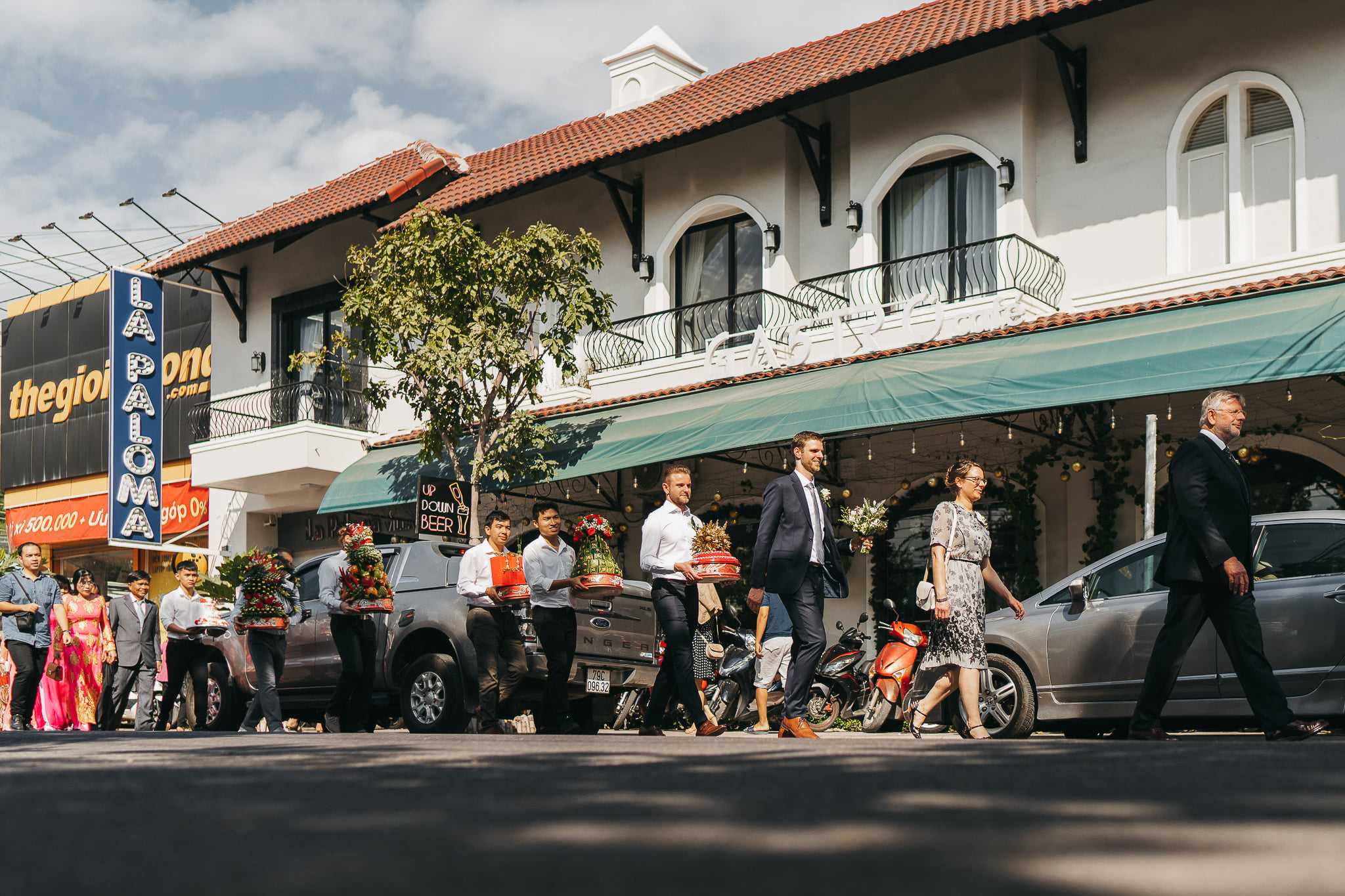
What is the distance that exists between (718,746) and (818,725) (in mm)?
7382

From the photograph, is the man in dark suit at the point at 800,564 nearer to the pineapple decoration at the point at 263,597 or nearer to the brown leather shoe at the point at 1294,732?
the brown leather shoe at the point at 1294,732

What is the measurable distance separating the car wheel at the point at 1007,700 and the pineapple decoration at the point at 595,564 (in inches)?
109

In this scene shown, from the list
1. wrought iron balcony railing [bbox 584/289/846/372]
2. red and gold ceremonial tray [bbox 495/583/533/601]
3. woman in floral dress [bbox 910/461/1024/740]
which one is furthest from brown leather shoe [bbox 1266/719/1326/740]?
wrought iron balcony railing [bbox 584/289/846/372]

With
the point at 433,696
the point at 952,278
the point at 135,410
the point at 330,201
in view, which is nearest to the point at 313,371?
the point at 330,201

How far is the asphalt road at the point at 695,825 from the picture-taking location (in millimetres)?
2572

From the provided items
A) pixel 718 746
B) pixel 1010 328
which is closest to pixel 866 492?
pixel 1010 328

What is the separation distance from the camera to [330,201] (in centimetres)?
2320

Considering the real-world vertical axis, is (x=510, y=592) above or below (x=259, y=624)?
above

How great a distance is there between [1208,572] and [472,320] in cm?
Answer: 1054

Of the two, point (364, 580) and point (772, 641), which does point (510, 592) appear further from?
point (772, 641)

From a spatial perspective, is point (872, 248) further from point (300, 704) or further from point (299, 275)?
point (299, 275)

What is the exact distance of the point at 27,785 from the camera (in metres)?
4.71

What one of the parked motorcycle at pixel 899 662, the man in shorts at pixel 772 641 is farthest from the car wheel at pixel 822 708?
the man in shorts at pixel 772 641

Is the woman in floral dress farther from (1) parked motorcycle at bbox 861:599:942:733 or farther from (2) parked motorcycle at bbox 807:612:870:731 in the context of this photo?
(2) parked motorcycle at bbox 807:612:870:731
